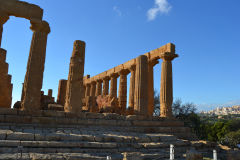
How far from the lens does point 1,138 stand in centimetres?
808

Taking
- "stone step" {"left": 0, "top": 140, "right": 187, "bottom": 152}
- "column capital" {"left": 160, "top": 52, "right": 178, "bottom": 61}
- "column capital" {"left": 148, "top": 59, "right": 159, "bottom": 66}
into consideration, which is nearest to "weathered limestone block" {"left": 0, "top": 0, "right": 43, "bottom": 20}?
"stone step" {"left": 0, "top": 140, "right": 187, "bottom": 152}

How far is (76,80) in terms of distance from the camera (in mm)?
13812

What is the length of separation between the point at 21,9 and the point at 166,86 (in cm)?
1244

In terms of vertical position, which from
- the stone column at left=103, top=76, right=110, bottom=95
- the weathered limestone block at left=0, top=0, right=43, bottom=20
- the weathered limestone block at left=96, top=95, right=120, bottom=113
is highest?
the weathered limestone block at left=0, top=0, right=43, bottom=20

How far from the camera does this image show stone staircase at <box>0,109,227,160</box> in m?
7.74

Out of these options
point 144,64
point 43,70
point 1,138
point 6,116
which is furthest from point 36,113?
point 144,64

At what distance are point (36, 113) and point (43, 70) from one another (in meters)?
2.78

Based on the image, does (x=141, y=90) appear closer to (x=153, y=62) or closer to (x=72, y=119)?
(x=153, y=62)

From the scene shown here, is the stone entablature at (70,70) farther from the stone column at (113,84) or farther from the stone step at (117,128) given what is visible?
the stone column at (113,84)

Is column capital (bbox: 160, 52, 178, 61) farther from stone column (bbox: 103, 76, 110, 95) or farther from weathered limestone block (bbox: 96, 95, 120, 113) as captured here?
stone column (bbox: 103, 76, 110, 95)

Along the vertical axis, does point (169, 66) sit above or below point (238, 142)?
above

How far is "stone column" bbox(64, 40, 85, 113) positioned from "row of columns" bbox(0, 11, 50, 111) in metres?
1.85

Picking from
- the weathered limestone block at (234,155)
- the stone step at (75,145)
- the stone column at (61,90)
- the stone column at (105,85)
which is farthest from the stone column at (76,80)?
the stone column at (105,85)

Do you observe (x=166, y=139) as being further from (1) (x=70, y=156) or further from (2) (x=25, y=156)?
(2) (x=25, y=156)
